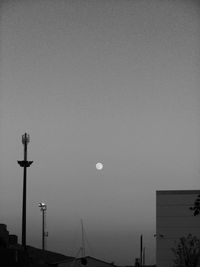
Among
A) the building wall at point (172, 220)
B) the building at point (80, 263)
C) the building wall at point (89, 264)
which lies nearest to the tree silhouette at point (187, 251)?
the building wall at point (172, 220)

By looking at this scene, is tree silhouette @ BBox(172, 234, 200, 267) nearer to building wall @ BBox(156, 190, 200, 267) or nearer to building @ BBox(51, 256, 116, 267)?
building wall @ BBox(156, 190, 200, 267)

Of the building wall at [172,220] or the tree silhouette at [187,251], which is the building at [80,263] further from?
the tree silhouette at [187,251]

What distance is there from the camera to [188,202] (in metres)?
49.8

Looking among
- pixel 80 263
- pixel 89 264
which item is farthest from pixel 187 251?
pixel 89 264

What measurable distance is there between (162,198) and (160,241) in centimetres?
338

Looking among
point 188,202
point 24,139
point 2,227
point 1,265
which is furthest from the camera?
point 188,202

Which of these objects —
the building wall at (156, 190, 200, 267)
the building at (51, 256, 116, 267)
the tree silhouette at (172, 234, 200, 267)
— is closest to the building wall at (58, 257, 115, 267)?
the building at (51, 256, 116, 267)

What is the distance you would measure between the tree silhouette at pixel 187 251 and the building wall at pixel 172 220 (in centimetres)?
81

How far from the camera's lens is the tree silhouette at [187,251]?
43.6 m

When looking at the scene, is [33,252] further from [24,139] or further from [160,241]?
[24,139]

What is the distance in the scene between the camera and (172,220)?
50.2 metres

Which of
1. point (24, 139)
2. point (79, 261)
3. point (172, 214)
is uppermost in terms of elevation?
point (24, 139)

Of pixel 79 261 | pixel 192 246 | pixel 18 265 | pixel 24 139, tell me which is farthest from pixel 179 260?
pixel 24 139

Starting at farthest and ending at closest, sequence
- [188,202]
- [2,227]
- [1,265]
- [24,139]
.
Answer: [188,202], [2,227], [1,265], [24,139]
